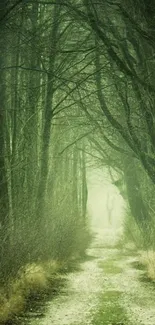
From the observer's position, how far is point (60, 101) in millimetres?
14852

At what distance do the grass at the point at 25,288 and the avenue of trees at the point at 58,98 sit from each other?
1.07 feet

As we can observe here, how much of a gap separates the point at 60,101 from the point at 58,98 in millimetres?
3472

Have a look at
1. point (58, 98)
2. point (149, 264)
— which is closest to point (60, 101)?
point (58, 98)

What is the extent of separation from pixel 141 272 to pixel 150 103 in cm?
655

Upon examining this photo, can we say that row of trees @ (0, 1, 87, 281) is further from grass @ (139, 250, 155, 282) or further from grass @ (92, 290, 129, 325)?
grass @ (139, 250, 155, 282)

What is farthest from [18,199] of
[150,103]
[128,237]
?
[128,237]

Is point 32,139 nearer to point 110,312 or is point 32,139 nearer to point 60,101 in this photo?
Result: point 60,101

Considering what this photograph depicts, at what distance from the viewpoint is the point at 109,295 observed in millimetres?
11711

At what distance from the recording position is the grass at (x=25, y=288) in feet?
29.1

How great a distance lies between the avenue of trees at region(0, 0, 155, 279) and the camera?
10.3m

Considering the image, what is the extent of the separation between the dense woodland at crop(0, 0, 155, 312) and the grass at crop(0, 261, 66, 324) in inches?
12.8

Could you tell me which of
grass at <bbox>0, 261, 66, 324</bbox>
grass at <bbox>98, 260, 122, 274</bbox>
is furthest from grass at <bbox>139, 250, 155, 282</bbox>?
grass at <bbox>0, 261, 66, 324</bbox>

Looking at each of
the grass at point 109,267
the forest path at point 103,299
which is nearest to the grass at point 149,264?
the forest path at point 103,299

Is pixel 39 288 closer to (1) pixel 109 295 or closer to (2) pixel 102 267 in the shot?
(1) pixel 109 295
